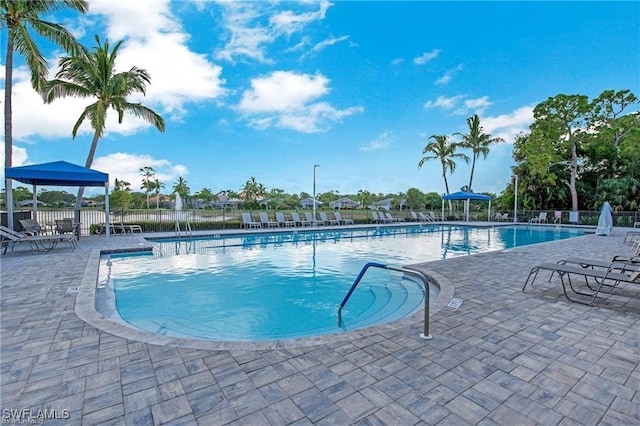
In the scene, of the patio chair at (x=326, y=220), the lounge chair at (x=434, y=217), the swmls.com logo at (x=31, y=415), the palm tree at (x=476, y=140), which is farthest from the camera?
the palm tree at (x=476, y=140)

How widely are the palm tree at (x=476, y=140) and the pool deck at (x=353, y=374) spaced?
24.4 meters

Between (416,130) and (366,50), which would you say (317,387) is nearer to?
(366,50)

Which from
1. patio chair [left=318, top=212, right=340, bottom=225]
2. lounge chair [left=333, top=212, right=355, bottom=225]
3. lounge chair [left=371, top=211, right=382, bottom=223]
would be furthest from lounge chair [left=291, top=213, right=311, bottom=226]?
lounge chair [left=371, top=211, right=382, bottom=223]

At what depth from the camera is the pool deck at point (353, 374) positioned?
6.18 feet

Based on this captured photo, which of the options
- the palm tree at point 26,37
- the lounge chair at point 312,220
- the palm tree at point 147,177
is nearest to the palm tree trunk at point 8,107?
the palm tree at point 26,37

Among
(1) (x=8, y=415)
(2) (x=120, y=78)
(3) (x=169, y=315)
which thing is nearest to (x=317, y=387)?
(1) (x=8, y=415)

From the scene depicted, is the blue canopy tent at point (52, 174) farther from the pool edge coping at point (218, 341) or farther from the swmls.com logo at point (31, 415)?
the swmls.com logo at point (31, 415)

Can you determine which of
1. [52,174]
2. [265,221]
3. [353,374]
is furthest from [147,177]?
[353,374]

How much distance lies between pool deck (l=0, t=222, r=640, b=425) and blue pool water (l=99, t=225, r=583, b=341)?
123 centimetres

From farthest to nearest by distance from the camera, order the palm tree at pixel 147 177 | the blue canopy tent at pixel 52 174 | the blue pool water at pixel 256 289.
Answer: the palm tree at pixel 147 177, the blue canopy tent at pixel 52 174, the blue pool water at pixel 256 289

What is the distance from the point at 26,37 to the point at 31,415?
11309mm

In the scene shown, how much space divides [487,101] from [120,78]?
2207 centimetres

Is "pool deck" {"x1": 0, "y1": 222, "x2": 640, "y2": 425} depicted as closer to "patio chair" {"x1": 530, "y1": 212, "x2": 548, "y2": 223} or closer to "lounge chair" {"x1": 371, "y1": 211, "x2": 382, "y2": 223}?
"lounge chair" {"x1": 371, "y1": 211, "x2": 382, "y2": 223}

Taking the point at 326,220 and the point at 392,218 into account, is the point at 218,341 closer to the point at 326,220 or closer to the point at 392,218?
the point at 326,220
